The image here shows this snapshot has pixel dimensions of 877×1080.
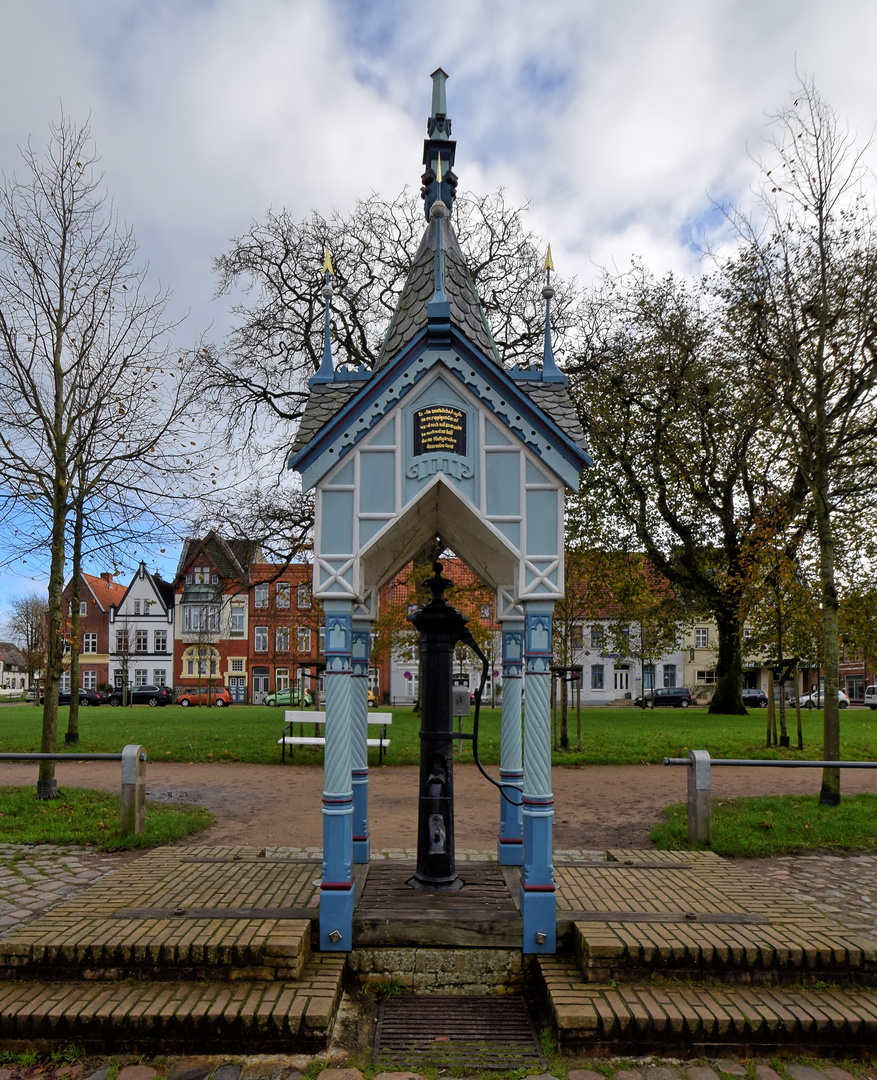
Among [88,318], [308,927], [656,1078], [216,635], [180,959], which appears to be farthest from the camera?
[216,635]

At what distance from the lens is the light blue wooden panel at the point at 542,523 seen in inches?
222

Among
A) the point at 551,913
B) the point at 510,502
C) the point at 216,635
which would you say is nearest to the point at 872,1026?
the point at 551,913

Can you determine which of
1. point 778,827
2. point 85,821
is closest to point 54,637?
point 85,821

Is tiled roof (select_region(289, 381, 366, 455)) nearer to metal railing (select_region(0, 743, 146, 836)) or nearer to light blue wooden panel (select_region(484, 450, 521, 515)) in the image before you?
light blue wooden panel (select_region(484, 450, 521, 515))

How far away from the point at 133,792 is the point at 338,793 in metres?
4.42

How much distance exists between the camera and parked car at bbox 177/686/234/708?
51.3 meters

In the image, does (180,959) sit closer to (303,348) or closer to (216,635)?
(303,348)

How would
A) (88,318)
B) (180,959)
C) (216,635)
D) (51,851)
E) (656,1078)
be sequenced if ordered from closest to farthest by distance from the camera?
(656,1078)
(180,959)
(51,851)
(88,318)
(216,635)

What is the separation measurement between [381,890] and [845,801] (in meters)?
7.73

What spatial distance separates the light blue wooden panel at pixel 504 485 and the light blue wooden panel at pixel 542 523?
0.35ft

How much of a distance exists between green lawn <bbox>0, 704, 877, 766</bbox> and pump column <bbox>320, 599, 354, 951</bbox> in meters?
9.63

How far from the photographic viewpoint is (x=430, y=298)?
20.3 feet

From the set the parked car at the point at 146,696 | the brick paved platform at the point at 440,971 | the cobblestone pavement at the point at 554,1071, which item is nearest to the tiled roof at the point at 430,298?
the brick paved platform at the point at 440,971

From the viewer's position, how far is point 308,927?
5.26 m
